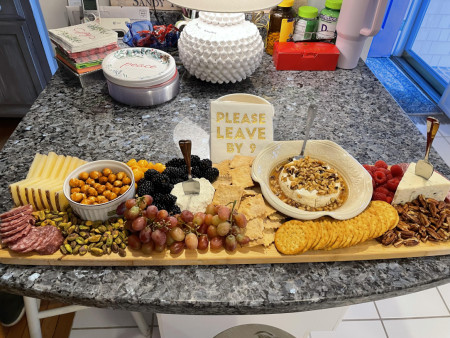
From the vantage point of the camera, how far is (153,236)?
84 cm

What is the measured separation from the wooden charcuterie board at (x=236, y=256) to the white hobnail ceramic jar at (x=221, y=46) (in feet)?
2.65

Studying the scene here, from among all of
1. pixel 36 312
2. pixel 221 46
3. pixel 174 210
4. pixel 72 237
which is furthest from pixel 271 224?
pixel 36 312

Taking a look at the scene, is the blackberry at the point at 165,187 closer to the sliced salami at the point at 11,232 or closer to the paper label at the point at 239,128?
the paper label at the point at 239,128

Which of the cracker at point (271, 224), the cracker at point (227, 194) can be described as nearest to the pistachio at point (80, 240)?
the cracker at point (227, 194)

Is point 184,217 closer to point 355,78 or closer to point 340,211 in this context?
point 340,211

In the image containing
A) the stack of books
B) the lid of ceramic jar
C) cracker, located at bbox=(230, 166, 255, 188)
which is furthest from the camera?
the stack of books

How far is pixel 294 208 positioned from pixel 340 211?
12 cm

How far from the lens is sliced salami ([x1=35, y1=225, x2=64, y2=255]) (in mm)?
832

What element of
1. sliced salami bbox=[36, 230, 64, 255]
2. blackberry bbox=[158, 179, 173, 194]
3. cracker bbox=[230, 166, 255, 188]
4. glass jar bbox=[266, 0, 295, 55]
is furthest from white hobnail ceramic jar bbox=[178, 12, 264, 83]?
sliced salami bbox=[36, 230, 64, 255]

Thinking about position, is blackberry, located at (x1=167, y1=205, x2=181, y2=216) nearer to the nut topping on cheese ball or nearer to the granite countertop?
the granite countertop

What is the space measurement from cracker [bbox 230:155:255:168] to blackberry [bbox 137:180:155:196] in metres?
0.26

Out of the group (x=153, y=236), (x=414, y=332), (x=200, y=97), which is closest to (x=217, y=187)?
(x=153, y=236)

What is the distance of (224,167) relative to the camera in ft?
3.60

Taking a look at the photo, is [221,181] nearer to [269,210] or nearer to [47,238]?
[269,210]
